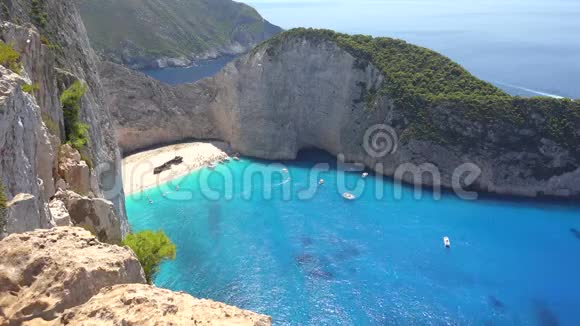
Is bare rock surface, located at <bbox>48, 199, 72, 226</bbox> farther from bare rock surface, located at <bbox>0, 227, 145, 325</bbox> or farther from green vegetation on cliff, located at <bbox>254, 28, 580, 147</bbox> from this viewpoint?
green vegetation on cliff, located at <bbox>254, 28, 580, 147</bbox>

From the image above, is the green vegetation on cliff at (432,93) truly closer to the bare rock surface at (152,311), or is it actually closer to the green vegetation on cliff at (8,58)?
the green vegetation on cliff at (8,58)

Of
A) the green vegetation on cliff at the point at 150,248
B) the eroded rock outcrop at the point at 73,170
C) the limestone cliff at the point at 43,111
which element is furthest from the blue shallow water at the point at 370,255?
the eroded rock outcrop at the point at 73,170

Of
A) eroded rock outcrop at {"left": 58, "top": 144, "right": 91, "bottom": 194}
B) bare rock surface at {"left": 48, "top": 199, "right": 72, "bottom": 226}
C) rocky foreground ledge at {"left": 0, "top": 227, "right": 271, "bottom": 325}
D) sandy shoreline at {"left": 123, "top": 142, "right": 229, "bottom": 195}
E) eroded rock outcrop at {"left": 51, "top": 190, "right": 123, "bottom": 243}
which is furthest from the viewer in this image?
sandy shoreline at {"left": 123, "top": 142, "right": 229, "bottom": 195}

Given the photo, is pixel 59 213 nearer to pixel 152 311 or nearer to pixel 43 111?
pixel 43 111

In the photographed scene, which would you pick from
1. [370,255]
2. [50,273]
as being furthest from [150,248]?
[370,255]

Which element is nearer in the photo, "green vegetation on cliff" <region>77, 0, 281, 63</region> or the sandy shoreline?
the sandy shoreline

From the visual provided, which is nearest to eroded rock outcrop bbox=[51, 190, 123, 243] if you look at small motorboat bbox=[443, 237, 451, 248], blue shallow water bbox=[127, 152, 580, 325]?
blue shallow water bbox=[127, 152, 580, 325]
